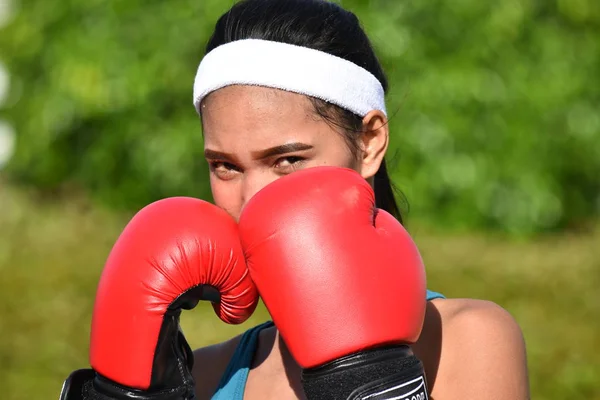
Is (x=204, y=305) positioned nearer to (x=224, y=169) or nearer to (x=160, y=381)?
(x=224, y=169)

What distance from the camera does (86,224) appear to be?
25.3ft

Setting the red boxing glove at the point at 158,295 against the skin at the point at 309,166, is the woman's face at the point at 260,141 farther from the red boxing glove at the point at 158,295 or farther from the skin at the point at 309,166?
the red boxing glove at the point at 158,295

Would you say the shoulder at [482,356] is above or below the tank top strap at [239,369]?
above

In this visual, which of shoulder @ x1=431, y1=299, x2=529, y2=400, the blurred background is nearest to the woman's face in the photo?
shoulder @ x1=431, y1=299, x2=529, y2=400

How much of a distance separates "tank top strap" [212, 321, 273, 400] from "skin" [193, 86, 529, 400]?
25mm

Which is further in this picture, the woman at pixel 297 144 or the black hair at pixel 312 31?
the black hair at pixel 312 31

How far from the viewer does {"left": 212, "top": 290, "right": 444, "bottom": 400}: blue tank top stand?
6.53 feet

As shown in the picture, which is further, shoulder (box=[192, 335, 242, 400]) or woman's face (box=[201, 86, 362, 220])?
shoulder (box=[192, 335, 242, 400])

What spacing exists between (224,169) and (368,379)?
584 millimetres

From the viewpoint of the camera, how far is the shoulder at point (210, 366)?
2.12m

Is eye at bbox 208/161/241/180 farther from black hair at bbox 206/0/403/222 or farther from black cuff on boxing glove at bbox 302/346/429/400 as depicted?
black cuff on boxing glove at bbox 302/346/429/400

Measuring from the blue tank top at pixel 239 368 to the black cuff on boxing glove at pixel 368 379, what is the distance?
443 mm

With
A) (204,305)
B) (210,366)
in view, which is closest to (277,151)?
(210,366)

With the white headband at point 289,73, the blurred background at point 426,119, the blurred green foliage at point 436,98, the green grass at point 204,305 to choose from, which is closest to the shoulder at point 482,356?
the white headband at point 289,73
